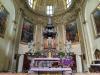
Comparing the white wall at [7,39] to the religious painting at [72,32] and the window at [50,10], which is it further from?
the religious painting at [72,32]

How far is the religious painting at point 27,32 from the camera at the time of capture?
1584 cm

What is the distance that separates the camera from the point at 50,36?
12.6 meters

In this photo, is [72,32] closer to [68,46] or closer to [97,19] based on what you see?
[68,46]

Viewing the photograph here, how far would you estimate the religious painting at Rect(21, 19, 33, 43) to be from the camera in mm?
15842

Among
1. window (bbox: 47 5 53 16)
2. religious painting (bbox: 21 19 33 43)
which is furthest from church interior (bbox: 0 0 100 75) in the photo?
window (bbox: 47 5 53 16)

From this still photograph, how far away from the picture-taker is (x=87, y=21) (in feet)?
46.3

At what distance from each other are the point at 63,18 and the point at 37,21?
13.7 ft

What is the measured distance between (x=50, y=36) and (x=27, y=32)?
16.8 ft

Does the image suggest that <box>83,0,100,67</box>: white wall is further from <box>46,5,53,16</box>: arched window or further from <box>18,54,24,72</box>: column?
<box>18,54,24,72</box>: column

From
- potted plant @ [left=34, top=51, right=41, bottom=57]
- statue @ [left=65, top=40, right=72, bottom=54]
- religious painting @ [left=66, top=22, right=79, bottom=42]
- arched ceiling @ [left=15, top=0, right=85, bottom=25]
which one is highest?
arched ceiling @ [left=15, top=0, right=85, bottom=25]

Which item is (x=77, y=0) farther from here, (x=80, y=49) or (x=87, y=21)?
(x=80, y=49)

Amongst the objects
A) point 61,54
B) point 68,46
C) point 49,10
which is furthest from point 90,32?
point 49,10

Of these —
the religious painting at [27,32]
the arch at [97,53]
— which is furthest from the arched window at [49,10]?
the arch at [97,53]

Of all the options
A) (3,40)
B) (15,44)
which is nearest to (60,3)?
(15,44)
